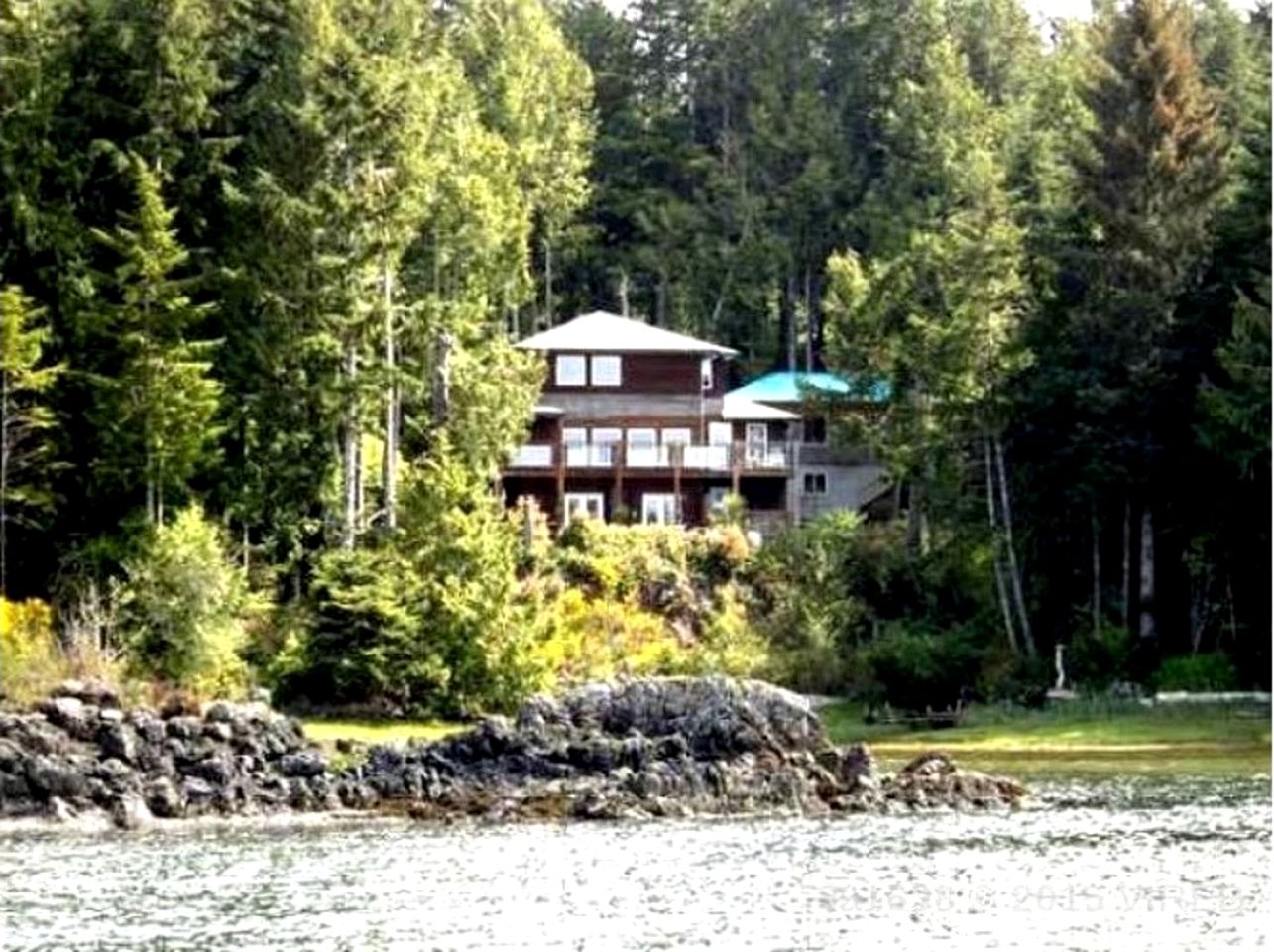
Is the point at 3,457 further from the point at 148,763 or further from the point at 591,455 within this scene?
the point at 591,455

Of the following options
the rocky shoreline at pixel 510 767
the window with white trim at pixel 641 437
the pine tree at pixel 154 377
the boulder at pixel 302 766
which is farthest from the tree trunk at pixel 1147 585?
the boulder at pixel 302 766

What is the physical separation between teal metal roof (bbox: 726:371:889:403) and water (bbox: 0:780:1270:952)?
103 feet

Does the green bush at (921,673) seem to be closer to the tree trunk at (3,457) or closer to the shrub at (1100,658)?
the shrub at (1100,658)

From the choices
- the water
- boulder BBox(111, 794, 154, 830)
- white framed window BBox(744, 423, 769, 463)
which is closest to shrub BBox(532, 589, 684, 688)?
white framed window BBox(744, 423, 769, 463)

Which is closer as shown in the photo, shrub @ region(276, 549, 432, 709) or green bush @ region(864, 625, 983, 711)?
shrub @ region(276, 549, 432, 709)

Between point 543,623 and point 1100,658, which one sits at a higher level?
point 543,623

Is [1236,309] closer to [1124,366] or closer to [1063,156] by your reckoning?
[1124,366]

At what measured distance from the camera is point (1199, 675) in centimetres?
6431

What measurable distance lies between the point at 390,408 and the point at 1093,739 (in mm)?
19469

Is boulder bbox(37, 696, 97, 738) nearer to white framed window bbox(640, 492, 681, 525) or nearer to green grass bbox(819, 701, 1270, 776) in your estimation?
green grass bbox(819, 701, 1270, 776)

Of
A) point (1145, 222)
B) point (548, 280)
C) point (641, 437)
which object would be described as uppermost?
point (548, 280)

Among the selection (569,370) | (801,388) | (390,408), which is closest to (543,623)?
(390,408)

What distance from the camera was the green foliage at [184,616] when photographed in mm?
59562

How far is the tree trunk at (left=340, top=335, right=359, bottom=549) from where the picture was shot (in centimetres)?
6662
